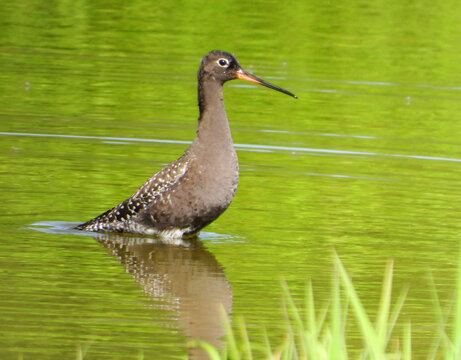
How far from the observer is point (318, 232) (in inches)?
398

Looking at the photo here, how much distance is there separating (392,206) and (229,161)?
2.20 metres

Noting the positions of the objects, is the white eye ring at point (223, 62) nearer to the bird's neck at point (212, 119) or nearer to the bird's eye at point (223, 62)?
the bird's eye at point (223, 62)

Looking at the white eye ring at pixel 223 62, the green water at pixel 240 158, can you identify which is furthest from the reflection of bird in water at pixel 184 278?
the white eye ring at pixel 223 62

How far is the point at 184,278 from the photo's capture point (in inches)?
347

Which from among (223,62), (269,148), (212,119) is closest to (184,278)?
(212,119)

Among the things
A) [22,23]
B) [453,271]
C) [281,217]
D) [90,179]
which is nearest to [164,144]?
[90,179]

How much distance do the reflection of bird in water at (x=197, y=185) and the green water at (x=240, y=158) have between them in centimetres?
23

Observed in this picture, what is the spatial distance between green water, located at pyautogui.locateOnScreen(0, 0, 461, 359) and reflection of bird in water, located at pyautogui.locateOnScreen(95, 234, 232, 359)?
0.9 inches

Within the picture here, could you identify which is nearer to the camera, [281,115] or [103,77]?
[281,115]

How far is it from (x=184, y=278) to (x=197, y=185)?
99 centimetres

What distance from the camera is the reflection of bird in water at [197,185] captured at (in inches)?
374

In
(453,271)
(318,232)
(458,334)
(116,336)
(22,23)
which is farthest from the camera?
(22,23)

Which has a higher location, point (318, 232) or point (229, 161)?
point (229, 161)

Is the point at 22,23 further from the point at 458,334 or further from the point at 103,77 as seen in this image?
the point at 458,334
